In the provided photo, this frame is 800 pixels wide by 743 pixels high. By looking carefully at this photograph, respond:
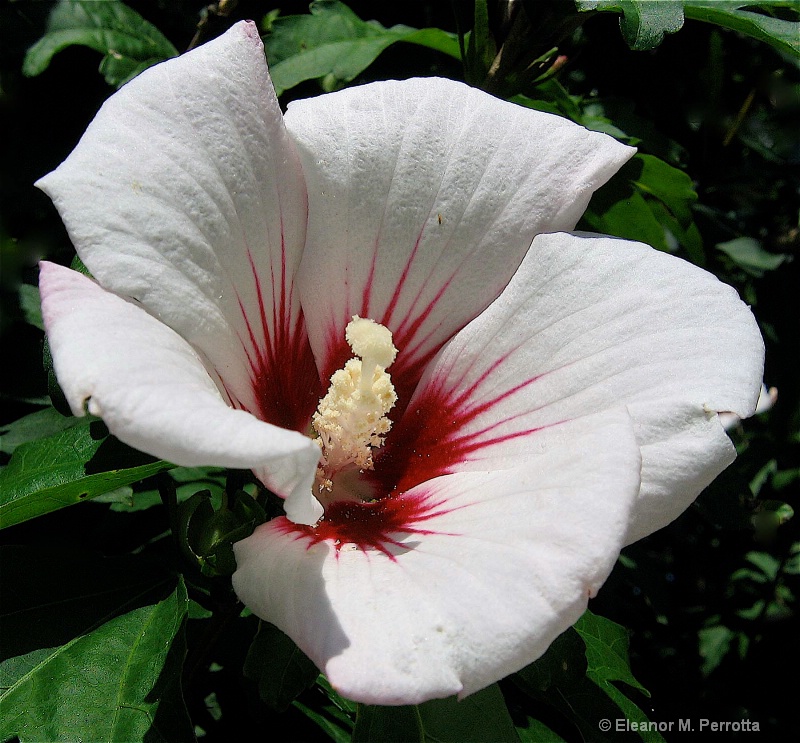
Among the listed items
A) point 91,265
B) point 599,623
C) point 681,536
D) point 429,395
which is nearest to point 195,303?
point 91,265

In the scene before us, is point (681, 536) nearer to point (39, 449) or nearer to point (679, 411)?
point (679, 411)

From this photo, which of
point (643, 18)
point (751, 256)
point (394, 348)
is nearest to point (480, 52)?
point (643, 18)

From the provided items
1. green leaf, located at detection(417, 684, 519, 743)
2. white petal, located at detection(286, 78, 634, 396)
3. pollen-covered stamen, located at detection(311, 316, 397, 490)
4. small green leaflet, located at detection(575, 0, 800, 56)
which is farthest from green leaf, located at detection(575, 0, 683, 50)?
green leaf, located at detection(417, 684, 519, 743)

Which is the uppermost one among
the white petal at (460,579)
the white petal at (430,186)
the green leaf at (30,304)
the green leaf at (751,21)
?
the green leaf at (751,21)

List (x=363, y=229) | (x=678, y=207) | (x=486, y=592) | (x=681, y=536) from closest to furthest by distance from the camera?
(x=486, y=592)
(x=363, y=229)
(x=678, y=207)
(x=681, y=536)

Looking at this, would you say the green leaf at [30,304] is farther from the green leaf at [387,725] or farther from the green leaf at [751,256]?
the green leaf at [751,256]

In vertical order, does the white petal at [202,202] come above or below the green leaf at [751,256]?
above

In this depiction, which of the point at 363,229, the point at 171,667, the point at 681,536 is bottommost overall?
the point at 681,536

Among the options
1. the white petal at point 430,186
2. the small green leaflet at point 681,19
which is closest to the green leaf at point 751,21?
the small green leaflet at point 681,19
